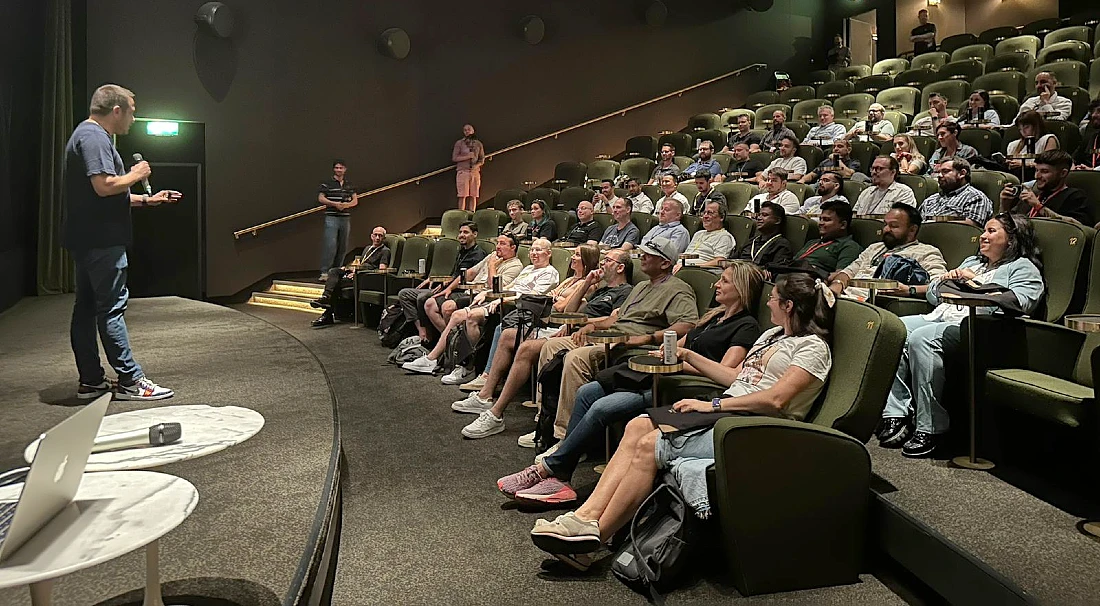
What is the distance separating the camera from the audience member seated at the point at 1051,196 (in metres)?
3.84

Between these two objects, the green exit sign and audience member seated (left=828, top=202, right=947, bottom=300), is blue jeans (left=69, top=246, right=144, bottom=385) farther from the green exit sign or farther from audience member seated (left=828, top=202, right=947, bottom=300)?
the green exit sign

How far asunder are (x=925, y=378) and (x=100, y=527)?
107 inches

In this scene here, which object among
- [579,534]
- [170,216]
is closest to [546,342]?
[579,534]

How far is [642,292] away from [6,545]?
309 cm

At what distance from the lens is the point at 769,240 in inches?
177

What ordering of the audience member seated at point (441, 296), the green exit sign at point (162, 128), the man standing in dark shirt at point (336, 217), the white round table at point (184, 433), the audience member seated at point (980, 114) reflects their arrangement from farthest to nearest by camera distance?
the man standing in dark shirt at point (336, 217), the green exit sign at point (162, 128), the audience member seated at point (980, 114), the audience member seated at point (441, 296), the white round table at point (184, 433)

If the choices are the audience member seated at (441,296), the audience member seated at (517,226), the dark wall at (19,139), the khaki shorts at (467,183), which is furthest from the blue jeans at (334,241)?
the dark wall at (19,139)

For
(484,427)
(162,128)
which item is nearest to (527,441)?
(484,427)

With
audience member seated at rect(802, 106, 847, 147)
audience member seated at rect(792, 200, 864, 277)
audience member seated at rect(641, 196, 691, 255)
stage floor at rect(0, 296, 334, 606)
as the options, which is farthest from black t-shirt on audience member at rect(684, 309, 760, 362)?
audience member seated at rect(802, 106, 847, 147)

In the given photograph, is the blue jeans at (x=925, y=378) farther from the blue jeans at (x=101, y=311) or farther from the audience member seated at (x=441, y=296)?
Result: the audience member seated at (x=441, y=296)

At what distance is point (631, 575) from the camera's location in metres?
2.19

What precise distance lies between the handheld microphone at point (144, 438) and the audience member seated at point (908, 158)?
5.04 m

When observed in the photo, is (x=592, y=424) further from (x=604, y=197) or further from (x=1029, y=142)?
(x=604, y=197)

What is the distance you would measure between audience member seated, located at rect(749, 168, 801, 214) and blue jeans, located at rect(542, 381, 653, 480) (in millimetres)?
2863
